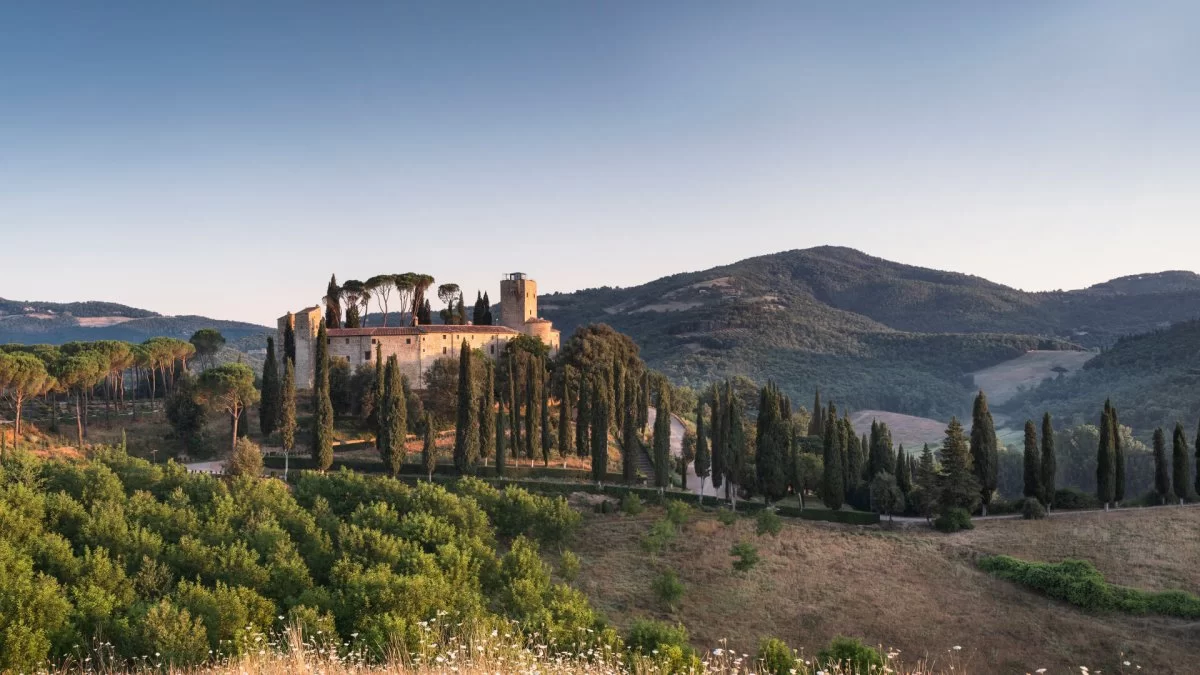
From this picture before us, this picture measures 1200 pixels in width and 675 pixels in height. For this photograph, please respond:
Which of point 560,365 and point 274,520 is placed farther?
point 560,365

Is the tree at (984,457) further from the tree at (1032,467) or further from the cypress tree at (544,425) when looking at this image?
the cypress tree at (544,425)

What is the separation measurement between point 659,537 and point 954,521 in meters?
15.3

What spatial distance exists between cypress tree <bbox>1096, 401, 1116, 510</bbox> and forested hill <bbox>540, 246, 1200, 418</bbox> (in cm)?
7225

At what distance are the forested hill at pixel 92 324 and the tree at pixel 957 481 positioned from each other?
148126 mm

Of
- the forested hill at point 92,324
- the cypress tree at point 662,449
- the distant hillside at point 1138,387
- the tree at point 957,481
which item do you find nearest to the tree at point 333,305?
the cypress tree at point 662,449

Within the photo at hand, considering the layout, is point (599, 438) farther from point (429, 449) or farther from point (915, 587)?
point (915, 587)

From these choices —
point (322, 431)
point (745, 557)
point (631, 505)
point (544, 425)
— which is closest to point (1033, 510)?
point (745, 557)

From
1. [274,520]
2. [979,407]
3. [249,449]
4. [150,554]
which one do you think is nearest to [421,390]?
[249,449]

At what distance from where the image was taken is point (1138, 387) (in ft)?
312

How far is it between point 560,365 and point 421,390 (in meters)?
11.2

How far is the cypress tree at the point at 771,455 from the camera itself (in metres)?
40.6

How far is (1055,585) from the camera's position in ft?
94.2

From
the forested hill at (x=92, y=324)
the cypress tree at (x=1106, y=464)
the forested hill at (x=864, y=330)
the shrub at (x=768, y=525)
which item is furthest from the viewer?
the forested hill at (x=92, y=324)

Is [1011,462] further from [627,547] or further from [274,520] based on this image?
[274,520]
